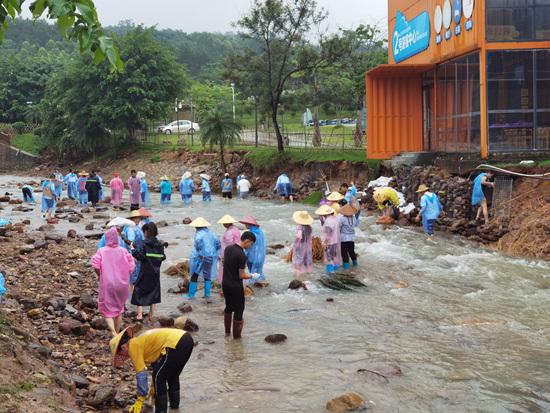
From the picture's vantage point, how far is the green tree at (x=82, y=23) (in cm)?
329

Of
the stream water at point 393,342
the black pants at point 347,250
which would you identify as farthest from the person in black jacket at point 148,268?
the black pants at point 347,250

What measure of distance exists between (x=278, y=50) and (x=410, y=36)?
845 centimetres

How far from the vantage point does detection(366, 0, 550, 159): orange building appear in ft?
57.6

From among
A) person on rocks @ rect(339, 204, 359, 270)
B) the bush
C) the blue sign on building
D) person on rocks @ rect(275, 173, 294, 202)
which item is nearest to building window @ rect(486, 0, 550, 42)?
the blue sign on building

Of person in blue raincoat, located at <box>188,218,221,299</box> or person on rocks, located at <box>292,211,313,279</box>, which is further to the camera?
person on rocks, located at <box>292,211,313,279</box>

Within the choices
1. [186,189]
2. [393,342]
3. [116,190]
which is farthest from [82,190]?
[393,342]

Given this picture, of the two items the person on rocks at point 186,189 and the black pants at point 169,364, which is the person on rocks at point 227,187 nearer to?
the person on rocks at point 186,189

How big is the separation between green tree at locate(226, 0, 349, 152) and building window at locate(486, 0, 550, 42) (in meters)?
13.4

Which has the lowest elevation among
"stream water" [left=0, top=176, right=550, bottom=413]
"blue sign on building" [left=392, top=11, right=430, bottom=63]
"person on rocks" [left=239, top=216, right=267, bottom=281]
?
"stream water" [left=0, top=176, right=550, bottom=413]

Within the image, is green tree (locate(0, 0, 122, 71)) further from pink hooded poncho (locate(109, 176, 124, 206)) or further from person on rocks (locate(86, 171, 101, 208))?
person on rocks (locate(86, 171, 101, 208))

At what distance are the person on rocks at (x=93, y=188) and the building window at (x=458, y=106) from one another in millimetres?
13099

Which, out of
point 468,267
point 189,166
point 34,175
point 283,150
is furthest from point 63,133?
point 468,267

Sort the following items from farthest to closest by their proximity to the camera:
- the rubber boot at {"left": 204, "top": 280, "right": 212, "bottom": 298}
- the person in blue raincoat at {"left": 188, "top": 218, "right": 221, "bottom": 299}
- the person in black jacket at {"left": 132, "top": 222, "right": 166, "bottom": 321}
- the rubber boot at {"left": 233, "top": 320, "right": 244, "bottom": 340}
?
the rubber boot at {"left": 204, "top": 280, "right": 212, "bottom": 298}, the person in blue raincoat at {"left": 188, "top": 218, "right": 221, "bottom": 299}, the person in black jacket at {"left": 132, "top": 222, "right": 166, "bottom": 321}, the rubber boot at {"left": 233, "top": 320, "right": 244, "bottom": 340}

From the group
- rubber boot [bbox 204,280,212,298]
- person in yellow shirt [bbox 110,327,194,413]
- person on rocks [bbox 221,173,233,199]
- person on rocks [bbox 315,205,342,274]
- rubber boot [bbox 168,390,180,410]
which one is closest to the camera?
person in yellow shirt [bbox 110,327,194,413]
